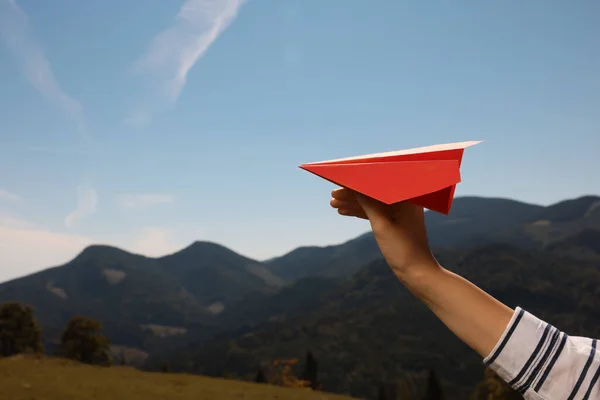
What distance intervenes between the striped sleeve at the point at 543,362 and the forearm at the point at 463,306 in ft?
0.17

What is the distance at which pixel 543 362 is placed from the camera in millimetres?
1773

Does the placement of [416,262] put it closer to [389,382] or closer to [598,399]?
[598,399]

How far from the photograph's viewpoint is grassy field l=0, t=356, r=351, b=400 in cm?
1859

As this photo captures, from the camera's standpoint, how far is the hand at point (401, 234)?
6.59 ft

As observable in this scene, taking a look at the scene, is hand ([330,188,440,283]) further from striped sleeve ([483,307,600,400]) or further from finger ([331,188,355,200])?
striped sleeve ([483,307,600,400])

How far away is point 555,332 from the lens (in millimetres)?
1836

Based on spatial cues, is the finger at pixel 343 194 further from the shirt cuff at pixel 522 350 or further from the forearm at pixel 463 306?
the shirt cuff at pixel 522 350

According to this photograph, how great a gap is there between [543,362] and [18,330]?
66.6m

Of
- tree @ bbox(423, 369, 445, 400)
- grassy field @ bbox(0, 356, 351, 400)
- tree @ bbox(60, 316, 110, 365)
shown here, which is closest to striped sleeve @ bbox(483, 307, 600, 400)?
grassy field @ bbox(0, 356, 351, 400)

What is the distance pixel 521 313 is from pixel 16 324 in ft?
218

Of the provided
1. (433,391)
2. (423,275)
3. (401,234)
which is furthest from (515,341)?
(433,391)

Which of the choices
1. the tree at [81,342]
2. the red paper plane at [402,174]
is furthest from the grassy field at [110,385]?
the tree at [81,342]

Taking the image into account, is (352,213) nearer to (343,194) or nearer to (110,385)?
(343,194)

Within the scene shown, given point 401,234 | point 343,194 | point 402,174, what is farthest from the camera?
point 343,194
